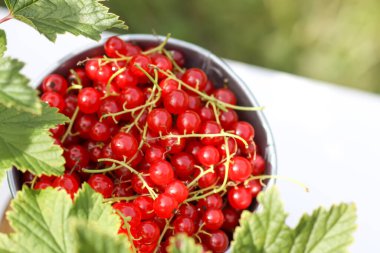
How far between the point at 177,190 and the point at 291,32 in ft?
2.97

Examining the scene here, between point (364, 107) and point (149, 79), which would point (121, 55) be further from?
point (364, 107)

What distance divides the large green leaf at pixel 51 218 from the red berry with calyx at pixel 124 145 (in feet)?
0.42

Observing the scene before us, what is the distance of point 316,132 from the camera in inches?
37.8

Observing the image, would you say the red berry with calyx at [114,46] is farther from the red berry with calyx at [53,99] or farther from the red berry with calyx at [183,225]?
the red berry with calyx at [183,225]

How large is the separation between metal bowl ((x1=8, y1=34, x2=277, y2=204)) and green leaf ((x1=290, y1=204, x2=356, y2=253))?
17 centimetres

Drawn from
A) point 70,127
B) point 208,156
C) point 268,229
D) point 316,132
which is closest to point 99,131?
point 70,127

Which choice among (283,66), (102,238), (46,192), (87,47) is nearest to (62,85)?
(87,47)

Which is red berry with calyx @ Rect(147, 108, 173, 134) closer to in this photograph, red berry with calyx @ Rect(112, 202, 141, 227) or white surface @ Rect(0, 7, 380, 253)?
red berry with calyx @ Rect(112, 202, 141, 227)

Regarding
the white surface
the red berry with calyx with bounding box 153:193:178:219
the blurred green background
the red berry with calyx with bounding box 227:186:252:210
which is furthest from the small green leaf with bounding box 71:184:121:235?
the blurred green background

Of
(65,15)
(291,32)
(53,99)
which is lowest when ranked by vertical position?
(53,99)

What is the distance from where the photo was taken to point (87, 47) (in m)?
0.75

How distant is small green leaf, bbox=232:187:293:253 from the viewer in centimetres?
52

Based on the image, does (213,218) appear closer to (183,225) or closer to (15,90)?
(183,225)

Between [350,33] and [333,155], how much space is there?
2.03 feet
